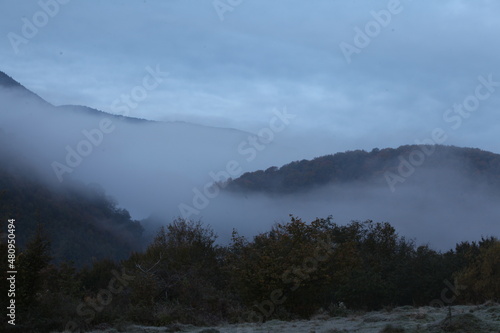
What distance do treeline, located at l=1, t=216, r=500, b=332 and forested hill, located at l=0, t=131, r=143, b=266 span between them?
20370 millimetres

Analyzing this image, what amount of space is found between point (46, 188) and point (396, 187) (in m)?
50.5

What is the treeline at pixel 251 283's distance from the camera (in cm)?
1838

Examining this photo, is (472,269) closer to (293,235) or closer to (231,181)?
(293,235)

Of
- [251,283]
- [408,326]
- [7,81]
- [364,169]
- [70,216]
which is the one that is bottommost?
[408,326]

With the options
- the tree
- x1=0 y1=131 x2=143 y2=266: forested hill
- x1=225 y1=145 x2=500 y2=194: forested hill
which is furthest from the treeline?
x1=225 y1=145 x2=500 y2=194: forested hill

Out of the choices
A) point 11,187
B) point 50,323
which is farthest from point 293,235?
point 11,187

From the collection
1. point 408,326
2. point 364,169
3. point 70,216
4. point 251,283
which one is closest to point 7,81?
point 70,216

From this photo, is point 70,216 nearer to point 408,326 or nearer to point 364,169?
point 364,169

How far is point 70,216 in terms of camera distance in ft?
204

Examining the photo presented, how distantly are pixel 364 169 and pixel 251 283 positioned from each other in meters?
74.2

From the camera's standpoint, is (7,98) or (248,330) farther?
(7,98)

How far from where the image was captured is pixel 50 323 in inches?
693

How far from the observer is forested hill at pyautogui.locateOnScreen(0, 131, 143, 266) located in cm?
5500

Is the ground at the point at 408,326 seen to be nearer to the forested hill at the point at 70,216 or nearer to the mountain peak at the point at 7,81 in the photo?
the forested hill at the point at 70,216
